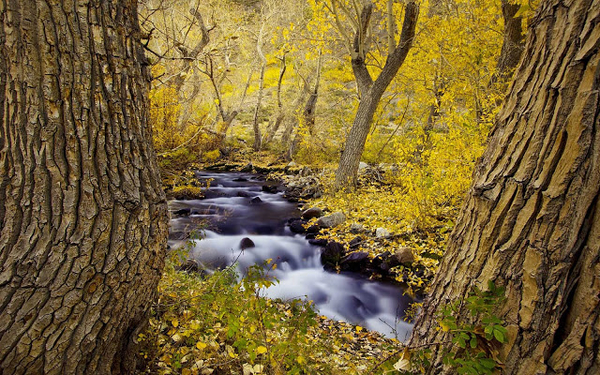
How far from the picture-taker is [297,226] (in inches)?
292

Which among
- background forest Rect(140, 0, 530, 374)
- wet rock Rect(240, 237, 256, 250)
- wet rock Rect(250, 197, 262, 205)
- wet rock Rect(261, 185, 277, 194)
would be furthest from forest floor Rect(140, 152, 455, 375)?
wet rock Rect(261, 185, 277, 194)

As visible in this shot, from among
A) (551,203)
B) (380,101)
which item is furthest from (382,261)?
(380,101)

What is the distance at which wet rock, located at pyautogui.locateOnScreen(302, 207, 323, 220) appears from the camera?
7871 millimetres

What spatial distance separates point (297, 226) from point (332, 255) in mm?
1571

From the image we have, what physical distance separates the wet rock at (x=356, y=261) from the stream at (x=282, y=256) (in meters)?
0.15

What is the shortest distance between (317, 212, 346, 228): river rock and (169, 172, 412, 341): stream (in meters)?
0.59

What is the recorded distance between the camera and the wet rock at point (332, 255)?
599cm

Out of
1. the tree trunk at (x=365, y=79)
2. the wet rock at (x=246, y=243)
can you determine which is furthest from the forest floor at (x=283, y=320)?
the wet rock at (x=246, y=243)

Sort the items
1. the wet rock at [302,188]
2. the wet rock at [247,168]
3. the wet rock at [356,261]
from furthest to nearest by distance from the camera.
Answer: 1. the wet rock at [247,168]
2. the wet rock at [302,188]
3. the wet rock at [356,261]

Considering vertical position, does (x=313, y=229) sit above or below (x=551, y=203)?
below

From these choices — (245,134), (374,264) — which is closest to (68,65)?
(374,264)

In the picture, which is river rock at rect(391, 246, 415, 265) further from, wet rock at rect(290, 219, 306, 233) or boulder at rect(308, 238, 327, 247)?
wet rock at rect(290, 219, 306, 233)

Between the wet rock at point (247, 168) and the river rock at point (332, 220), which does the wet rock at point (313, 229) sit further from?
Result: the wet rock at point (247, 168)

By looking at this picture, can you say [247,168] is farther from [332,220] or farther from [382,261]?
[382,261]
